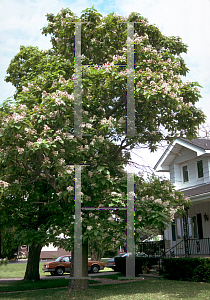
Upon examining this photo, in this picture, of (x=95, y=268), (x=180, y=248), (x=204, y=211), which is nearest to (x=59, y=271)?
(x=95, y=268)

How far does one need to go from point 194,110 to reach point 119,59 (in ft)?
10.8

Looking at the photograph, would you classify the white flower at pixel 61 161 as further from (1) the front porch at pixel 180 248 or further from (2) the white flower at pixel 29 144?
(1) the front porch at pixel 180 248

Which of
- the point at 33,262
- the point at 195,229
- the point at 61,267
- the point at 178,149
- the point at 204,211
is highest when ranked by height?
the point at 178,149

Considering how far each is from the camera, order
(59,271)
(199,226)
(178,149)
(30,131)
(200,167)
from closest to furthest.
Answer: (30,131)
(199,226)
(200,167)
(178,149)
(59,271)

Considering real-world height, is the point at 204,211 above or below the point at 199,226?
above

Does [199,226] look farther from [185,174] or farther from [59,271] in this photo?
[59,271]

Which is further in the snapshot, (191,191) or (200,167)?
(200,167)

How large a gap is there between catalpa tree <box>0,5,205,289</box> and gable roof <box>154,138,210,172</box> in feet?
18.2

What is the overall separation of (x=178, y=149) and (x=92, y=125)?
39.5 feet

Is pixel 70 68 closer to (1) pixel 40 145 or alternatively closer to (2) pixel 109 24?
(2) pixel 109 24

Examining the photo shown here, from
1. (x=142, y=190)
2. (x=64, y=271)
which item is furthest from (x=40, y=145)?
(x=64, y=271)

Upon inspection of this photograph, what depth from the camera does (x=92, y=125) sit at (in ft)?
31.4

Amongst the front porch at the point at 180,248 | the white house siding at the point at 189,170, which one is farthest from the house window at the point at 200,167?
the front porch at the point at 180,248

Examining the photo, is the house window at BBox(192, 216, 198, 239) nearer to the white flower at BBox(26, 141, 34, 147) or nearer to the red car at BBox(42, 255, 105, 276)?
the red car at BBox(42, 255, 105, 276)
